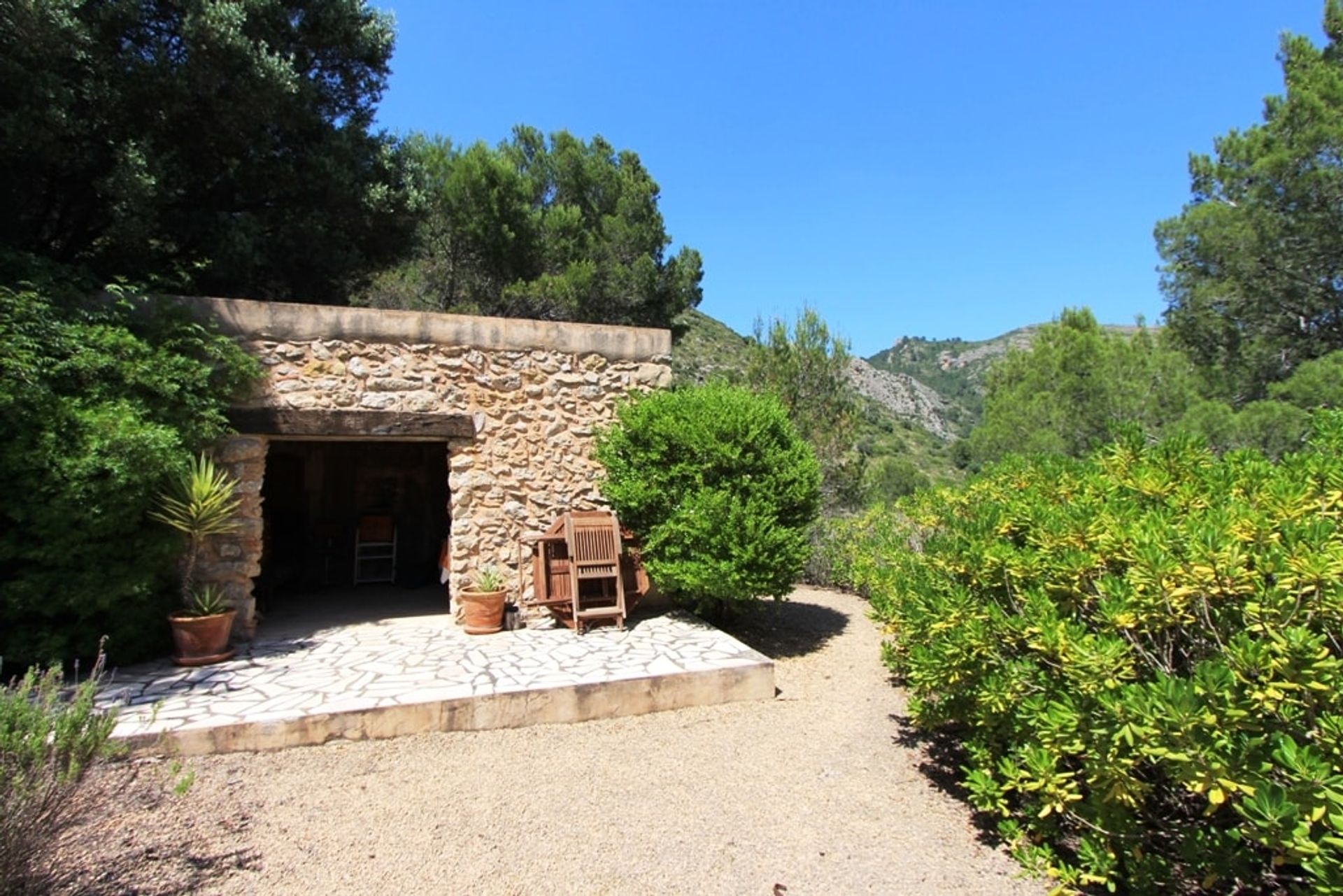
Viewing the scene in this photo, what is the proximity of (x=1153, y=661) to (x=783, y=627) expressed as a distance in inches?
191

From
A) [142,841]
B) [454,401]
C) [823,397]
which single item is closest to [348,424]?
[454,401]

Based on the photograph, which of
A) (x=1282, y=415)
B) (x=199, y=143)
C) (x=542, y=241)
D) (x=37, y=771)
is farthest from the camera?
(x=542, y=241)

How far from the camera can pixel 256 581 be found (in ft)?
23.8

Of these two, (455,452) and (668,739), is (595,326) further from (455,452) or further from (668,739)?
(668,739)

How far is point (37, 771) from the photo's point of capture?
90.0 inches

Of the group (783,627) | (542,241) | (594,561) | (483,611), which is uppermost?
(542,241)

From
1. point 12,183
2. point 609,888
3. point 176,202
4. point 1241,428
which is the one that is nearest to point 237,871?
point 609,888

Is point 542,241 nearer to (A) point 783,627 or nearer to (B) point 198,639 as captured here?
(A) point 783,627

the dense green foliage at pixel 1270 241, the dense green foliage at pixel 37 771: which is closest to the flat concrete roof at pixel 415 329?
the dense green foliage at pixel 37 771

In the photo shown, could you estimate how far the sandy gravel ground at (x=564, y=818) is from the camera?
283 centimetres

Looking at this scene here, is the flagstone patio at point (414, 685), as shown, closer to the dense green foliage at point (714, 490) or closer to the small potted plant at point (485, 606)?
the small potted plant at point (485, 606)

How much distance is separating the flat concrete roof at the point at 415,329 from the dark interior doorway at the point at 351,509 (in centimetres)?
270

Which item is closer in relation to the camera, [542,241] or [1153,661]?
[1153,661]

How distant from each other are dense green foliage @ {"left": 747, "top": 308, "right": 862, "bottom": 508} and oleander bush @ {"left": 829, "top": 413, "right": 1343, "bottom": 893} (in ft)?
24.9
